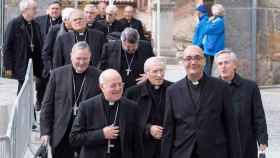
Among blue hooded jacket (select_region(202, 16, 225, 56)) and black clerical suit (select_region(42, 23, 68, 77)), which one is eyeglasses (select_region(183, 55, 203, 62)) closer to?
black clerical suit (select_region(42, 23, 68, 77))

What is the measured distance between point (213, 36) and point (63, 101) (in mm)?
9473

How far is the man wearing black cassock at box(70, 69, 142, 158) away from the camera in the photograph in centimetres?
800

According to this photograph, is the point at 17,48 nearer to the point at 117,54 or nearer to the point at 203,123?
the point at 117,54

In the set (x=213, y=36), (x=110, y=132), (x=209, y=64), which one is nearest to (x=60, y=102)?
(x=110, y=132)

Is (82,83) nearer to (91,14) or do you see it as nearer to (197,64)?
(197,64)

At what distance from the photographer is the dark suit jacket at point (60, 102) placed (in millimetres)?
9195

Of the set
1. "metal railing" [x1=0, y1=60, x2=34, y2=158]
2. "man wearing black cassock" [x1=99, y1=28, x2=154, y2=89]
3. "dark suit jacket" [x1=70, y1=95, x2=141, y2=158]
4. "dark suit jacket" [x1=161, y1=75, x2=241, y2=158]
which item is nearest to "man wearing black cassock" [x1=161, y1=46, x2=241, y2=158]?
"dark suit jacket" [x1=161, y1=75, x2=241, y2=158]

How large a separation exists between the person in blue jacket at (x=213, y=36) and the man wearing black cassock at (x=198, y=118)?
10.1 meters

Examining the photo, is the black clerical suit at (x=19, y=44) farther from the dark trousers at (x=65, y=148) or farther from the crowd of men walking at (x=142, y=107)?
the dark trousers at (x=65, y=148)

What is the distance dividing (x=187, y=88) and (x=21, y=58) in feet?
20.1

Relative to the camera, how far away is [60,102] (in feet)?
30.3

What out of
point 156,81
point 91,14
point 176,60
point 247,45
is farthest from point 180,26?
point 156,81

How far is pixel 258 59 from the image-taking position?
20.6 meters

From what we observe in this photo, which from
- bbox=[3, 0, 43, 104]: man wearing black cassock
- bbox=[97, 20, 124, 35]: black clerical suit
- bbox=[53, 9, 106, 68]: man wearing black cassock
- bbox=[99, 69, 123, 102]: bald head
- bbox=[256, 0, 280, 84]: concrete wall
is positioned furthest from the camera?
bbox=[256, 0, 280, 84]: concrete wall
